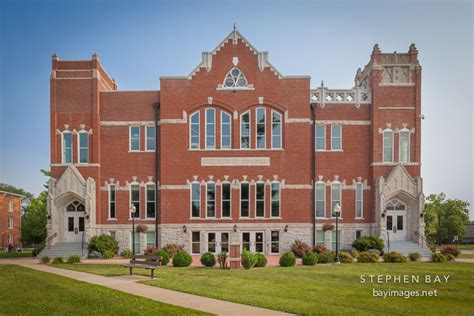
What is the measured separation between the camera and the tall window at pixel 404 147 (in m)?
30.3

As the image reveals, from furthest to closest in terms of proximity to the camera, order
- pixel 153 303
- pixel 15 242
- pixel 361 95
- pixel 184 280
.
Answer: pixel 15 242, pixel 361 95, pixel 184 280, pixel 153 303

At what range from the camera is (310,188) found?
3012cm

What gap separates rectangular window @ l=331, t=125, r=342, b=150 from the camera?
30703mm

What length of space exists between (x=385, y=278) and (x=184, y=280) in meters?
7.89

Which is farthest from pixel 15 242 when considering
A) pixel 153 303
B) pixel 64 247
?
pixel 153 303

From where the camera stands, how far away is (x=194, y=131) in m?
30.4

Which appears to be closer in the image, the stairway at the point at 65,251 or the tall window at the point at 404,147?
the stairway at the point at 65,251

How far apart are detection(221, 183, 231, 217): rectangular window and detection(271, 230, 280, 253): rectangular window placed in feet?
11.4

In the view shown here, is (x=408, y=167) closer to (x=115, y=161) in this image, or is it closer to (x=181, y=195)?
(x=181, y=195)

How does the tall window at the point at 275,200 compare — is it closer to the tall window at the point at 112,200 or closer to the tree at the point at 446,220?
the tall window at the point at 112,200

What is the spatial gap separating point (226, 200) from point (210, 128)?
516 cm

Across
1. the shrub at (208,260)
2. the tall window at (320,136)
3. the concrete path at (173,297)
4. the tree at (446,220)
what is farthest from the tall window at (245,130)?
the tree at (446,220)

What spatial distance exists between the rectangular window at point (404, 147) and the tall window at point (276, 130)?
336 inches

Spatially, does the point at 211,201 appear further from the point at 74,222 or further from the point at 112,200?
the point at 74,222
